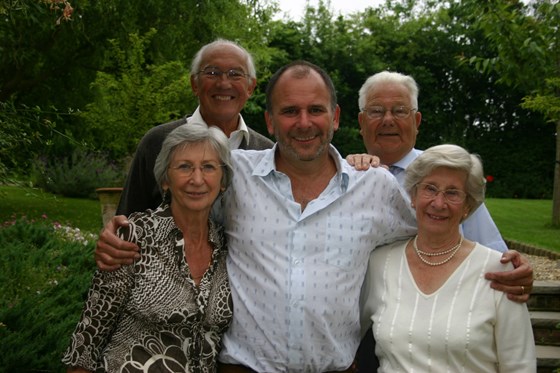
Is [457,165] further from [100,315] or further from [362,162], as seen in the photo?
[100,315]

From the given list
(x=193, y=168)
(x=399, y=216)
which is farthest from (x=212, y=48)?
(x=399, y=216)

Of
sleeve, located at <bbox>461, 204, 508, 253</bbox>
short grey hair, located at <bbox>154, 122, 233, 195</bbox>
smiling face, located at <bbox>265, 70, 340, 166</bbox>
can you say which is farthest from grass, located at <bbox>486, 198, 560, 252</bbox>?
short grey hair, located at <bbox>154, 122, 233, 195</bbox>

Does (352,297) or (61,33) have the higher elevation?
(61,33)

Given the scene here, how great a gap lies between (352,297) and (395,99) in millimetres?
1421

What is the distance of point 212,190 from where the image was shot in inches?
113

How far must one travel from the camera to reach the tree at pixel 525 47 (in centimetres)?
802

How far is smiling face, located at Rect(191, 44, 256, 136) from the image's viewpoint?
397 cm

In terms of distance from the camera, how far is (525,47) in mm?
7949

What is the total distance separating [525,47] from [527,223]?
676cm

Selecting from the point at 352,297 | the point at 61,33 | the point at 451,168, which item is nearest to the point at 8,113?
the point at 352,297

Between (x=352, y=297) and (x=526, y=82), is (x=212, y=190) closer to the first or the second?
(x=352, y=297)

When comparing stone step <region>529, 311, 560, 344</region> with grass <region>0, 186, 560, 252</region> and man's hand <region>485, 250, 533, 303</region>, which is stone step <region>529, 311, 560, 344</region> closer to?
grass <region>0, 186, 560, 252</region>

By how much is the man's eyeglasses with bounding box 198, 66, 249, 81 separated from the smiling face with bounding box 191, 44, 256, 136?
0.04 feet

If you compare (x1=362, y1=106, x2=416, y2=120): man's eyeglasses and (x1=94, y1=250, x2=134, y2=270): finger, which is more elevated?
(x1=362, y1=106, x2=416, y2=120): man's eyeglasses
